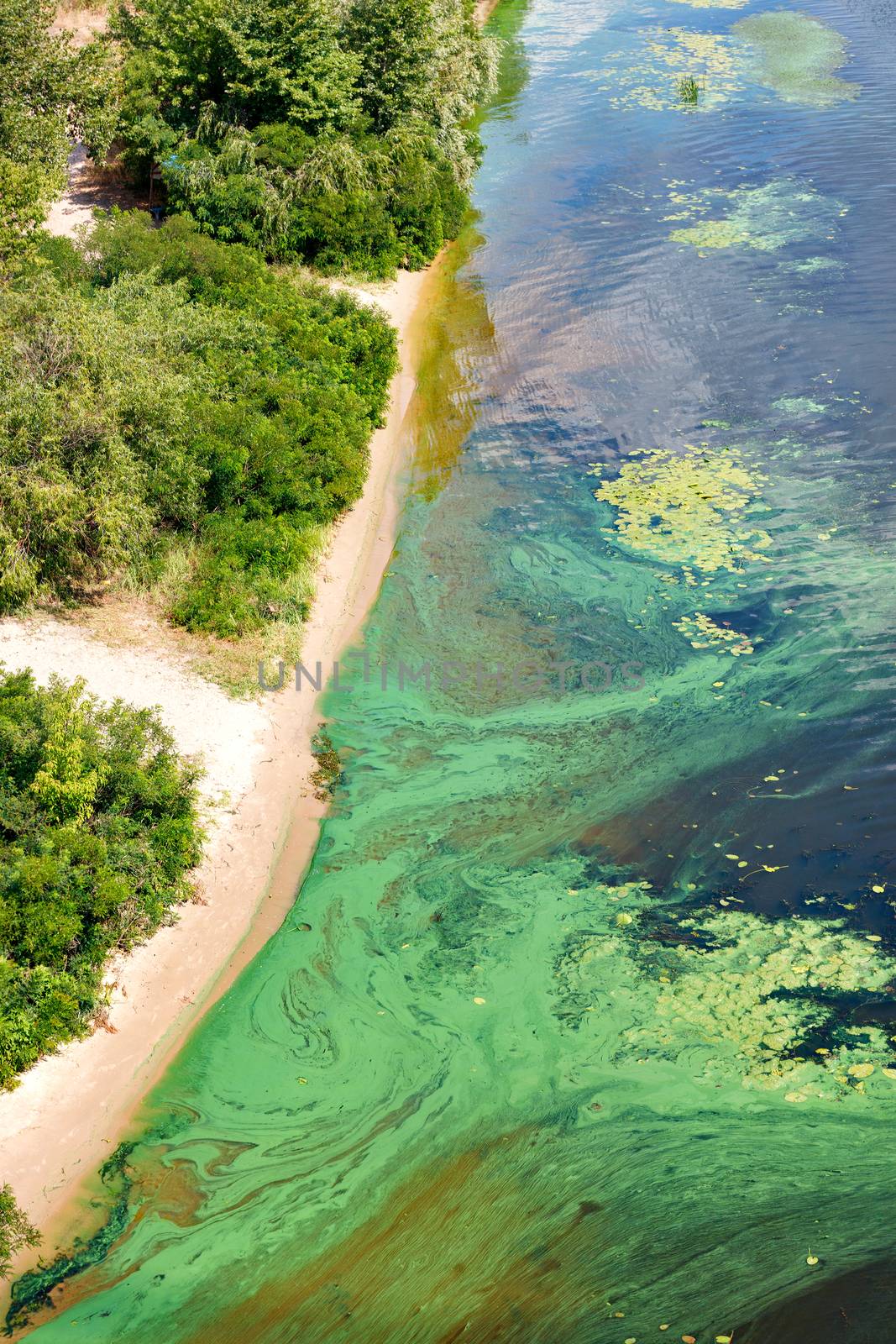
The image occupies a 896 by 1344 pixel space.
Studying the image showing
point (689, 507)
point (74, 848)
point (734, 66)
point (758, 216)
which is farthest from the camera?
point (734, 66)

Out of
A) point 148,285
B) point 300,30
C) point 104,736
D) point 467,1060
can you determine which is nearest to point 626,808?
point 467,1060

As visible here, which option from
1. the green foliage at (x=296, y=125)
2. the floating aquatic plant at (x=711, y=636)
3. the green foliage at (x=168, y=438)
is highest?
the green foliage at (x=296, y=125)

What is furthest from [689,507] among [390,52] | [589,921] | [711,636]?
[390,52]

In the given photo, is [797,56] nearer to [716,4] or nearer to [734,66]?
[734,66]

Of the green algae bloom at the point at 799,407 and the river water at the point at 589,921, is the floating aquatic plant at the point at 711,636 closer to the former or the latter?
the river water at the point at 589,921

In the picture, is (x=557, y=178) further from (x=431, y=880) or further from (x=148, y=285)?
(x=431, y=880)

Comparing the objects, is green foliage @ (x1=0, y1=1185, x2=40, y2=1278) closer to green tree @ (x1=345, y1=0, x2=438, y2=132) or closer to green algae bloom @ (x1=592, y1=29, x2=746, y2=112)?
green tree @ (x1=345, y1=0, x2=438, y2=132)

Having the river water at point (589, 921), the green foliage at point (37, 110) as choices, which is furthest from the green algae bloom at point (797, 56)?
the green foliage at point (37, 110)
